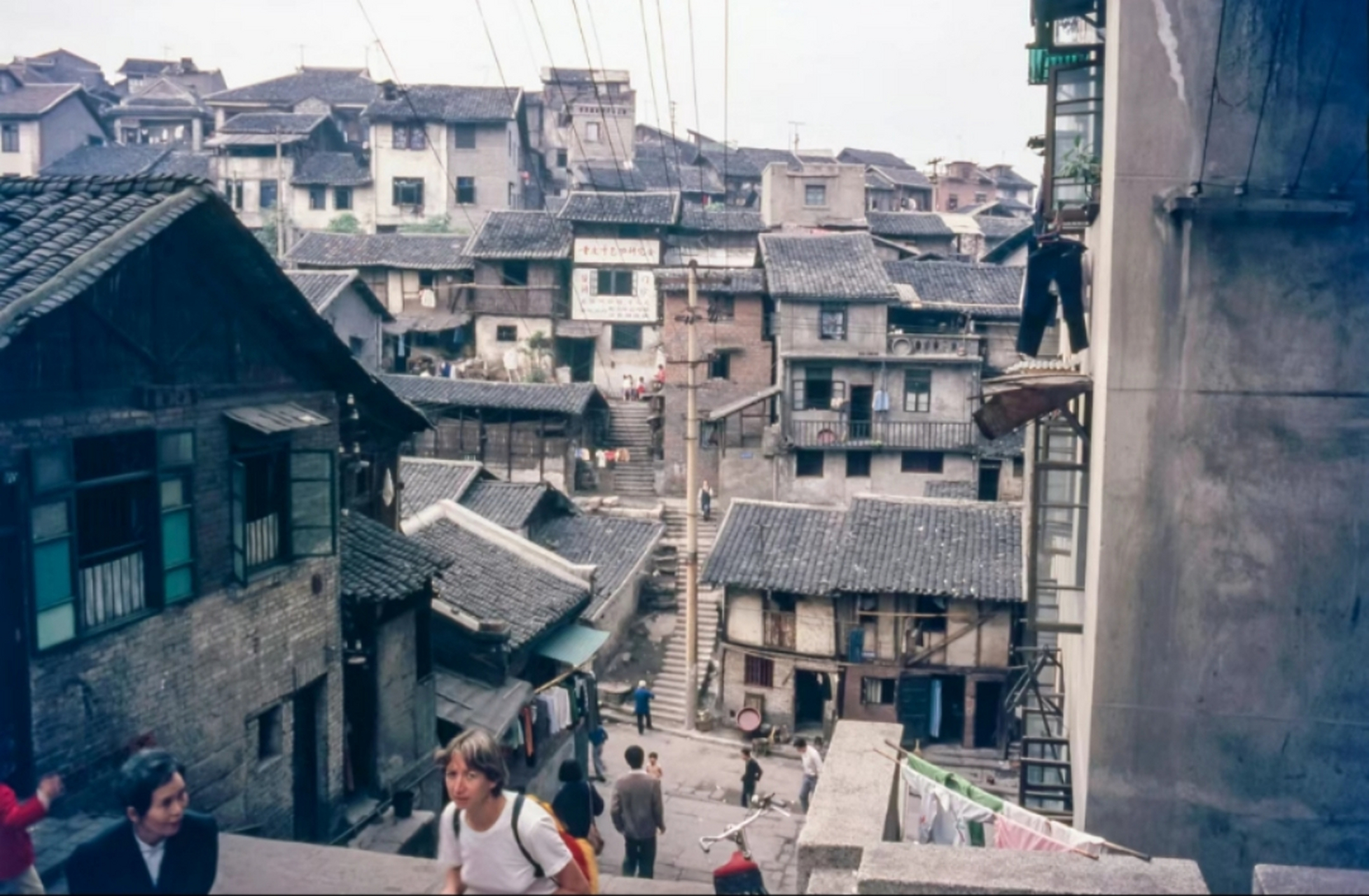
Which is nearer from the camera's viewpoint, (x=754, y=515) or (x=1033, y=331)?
(x=1033, y=331)

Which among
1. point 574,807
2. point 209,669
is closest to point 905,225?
point 209,669

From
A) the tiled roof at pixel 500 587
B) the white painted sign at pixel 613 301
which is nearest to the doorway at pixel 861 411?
the white painted sign at pixel 613 301

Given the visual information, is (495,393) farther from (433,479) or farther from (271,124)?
(271,124)

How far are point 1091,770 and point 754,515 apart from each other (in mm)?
22295

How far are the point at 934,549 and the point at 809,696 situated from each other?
18.8 ft

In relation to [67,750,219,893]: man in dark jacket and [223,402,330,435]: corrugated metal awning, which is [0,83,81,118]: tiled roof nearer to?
[223,402,330,435]: corrugated metal awning

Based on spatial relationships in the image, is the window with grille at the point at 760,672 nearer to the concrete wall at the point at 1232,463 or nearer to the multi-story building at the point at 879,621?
the multi-story building at the point at 879,621

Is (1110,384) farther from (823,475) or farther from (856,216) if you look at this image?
(856,216)

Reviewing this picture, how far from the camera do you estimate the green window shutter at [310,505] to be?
46.3ft

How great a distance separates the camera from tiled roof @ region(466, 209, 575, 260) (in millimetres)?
51031

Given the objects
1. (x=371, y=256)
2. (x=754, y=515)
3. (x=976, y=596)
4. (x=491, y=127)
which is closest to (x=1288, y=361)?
(x=976, y=596)

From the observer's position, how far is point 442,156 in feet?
199

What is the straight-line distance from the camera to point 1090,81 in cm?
1379

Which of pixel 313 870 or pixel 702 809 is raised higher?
pixel 313 870
